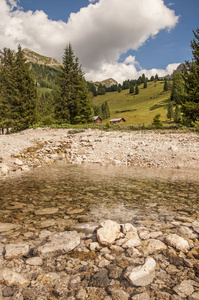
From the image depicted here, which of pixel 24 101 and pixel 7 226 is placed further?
pixel 24 101

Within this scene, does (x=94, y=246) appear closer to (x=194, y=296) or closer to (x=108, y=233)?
(x=108, y=233)

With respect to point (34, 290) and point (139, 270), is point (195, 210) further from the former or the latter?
point (34, 290)

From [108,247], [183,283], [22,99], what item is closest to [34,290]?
[108,247]

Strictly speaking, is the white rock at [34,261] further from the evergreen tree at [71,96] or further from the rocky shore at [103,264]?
the evergreen tree at [71,96]

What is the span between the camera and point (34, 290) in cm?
198

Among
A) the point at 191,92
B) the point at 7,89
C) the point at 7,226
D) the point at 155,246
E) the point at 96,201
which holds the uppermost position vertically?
the point at 7,89

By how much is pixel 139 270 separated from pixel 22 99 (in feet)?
112

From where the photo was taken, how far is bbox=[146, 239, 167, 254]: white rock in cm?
275

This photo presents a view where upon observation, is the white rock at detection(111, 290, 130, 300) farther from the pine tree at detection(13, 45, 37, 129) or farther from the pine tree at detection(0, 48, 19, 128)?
the pine tree at detection(0, 48, 19, 128)

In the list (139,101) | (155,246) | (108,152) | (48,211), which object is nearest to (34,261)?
(155,246)

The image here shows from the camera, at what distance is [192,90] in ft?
73.4

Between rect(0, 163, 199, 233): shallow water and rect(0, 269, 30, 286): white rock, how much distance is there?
1.45m

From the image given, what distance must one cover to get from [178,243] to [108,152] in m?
12.3

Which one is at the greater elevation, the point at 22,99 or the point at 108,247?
the point at 22,99
